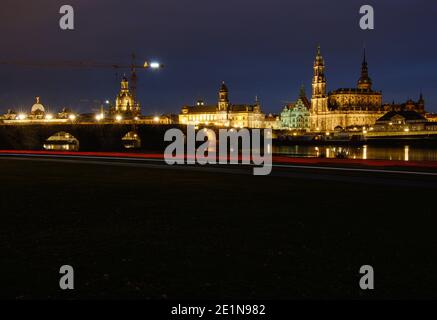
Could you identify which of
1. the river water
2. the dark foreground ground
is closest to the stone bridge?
the river water

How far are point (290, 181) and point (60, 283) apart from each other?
710 inches

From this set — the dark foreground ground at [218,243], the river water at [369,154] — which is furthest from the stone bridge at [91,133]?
the dark foreground ground at [218,243]

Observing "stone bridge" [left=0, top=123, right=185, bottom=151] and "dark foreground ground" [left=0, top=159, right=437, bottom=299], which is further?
"stone bridge" [left=0, top=123, right=185, bottom=151]

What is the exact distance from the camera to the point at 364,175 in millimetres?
28344

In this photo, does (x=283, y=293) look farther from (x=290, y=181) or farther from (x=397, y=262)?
(x=290, y=181)

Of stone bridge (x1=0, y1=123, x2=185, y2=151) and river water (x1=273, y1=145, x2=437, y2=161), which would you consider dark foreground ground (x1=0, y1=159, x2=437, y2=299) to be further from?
stone bridge (x1=0, y1=123, x2=185, y2=151)

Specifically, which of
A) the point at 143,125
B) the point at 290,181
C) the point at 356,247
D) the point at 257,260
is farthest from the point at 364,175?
the point at 143,125

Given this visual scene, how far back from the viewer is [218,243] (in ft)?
36.4

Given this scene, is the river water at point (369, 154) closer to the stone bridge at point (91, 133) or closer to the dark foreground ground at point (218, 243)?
the stone bridge at point (91, 133)

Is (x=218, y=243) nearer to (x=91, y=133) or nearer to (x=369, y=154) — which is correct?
(x=369, y=154)

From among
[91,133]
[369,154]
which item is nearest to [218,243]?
[369,154]

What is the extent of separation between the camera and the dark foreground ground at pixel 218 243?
8258 millimetres

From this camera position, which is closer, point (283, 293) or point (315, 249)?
point (283, 293)

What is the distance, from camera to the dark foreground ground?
8258 mm
